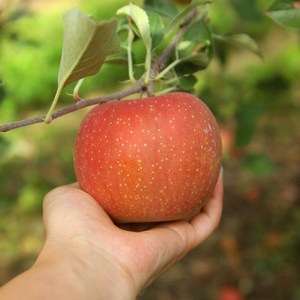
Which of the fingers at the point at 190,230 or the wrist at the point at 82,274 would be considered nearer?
the wrist at the point at 82,274

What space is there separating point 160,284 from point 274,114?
1546 mm

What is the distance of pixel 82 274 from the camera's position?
2.45ft

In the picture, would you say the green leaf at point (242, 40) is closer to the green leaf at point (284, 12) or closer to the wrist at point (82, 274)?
the green leaf at point (284, 12)

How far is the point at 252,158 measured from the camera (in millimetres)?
1805

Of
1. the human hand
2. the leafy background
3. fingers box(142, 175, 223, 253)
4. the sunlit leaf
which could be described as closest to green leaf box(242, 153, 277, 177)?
the leafy background

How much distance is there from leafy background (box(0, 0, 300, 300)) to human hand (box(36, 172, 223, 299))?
1.51ft

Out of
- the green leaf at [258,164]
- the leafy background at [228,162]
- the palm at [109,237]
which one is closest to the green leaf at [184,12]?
the palm at [109,237]

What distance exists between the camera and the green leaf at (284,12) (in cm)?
94

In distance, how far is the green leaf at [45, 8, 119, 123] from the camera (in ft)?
2.12

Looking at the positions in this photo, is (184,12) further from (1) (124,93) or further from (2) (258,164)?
(2) (258,164)

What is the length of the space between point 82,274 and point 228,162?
2.14m

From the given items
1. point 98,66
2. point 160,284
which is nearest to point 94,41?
point 98,66

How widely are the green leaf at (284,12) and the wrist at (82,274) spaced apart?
513 millimetres

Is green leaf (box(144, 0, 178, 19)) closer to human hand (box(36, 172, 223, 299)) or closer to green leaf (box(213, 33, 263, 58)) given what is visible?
green leaf (box(213, 33, 263, 58))
